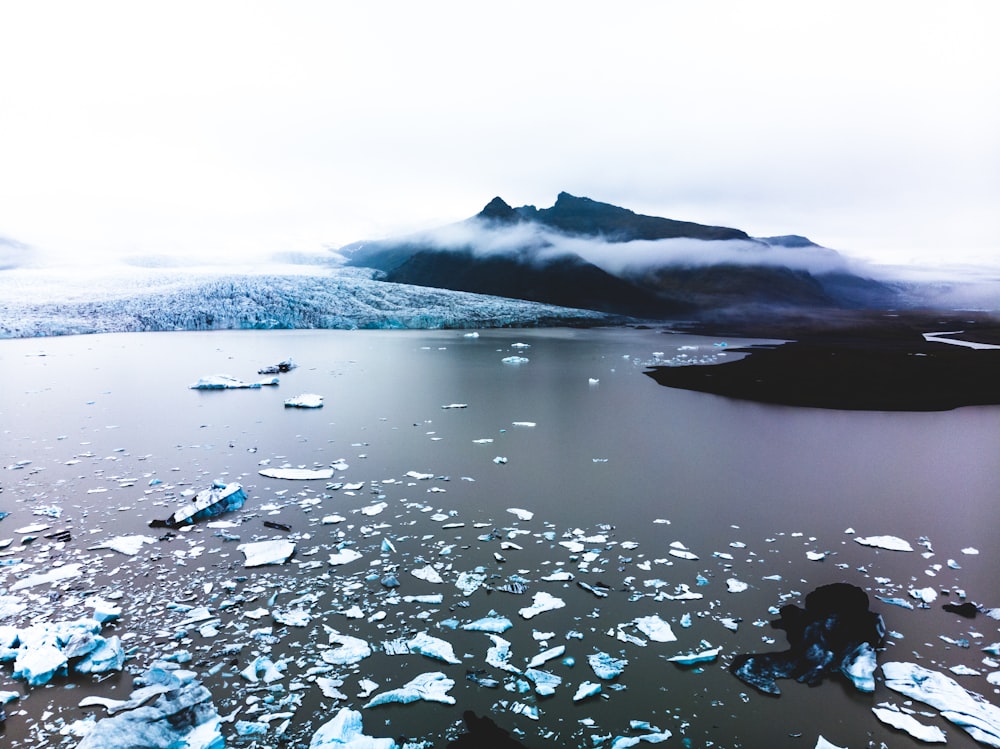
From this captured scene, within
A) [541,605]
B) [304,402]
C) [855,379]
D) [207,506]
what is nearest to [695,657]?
[541,605]

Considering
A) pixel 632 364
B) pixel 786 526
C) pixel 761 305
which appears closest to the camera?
pixel 786 526

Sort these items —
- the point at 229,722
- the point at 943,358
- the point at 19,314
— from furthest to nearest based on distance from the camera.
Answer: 1. the point at 19,314
2. the point at 943,358
3. the point at 229,722

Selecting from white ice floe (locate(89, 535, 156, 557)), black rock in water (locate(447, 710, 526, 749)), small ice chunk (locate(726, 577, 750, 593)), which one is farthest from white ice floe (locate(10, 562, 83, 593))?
small ice chunk (locate(726, 577, 750, 593))

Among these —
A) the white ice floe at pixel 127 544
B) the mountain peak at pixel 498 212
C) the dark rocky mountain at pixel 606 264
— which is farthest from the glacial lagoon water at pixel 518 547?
the mountain peak at pixel 498 212

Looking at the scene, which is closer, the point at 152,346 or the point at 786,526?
the point at 786,526

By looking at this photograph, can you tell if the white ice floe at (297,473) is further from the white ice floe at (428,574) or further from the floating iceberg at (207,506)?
the white ice floe at (428,574)

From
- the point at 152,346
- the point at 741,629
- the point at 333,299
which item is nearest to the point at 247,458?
the point at 741,629

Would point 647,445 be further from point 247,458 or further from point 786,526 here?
point 247,458
